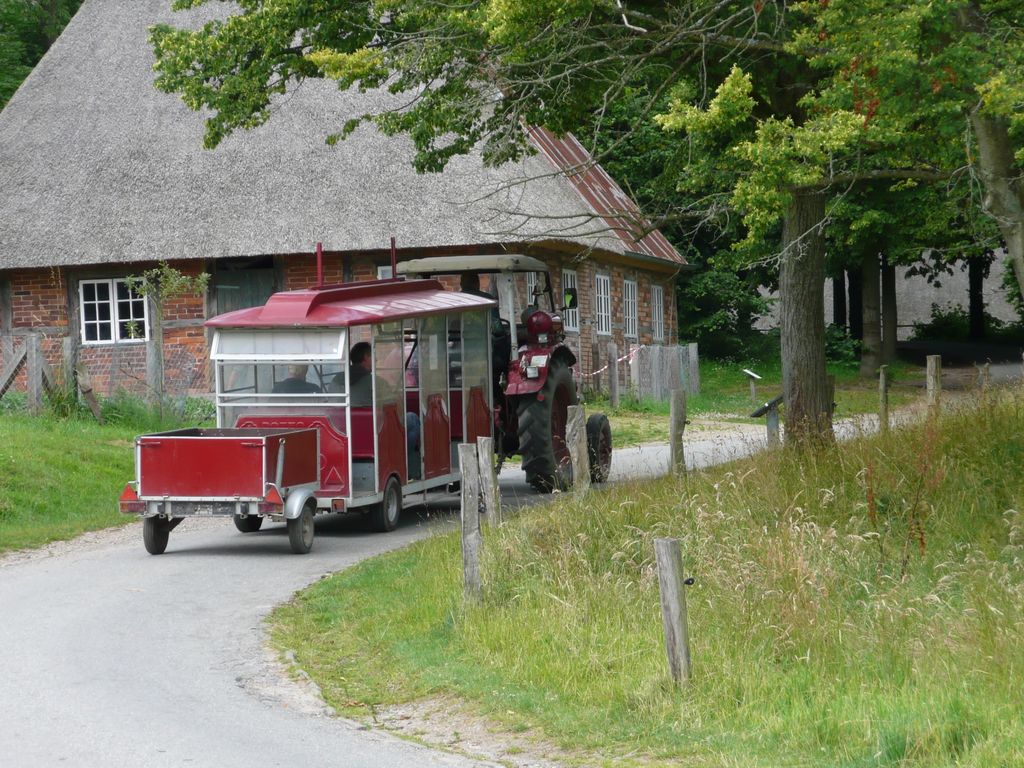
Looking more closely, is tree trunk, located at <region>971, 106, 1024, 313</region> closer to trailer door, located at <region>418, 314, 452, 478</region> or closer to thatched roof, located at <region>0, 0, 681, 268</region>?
trailer door, located at <region>418, 314, 452, 478</region>

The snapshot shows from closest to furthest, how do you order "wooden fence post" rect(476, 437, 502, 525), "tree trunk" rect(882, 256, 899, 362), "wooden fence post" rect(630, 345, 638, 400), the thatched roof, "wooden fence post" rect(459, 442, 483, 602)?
"wooden fence post" rect(459, 442, 483, 602) < "wooden fence post" rect(476, 437, 502, 525) < the thatched roof < "wooden fence post" rect(630, 345, 638, 400) < "tree trunk" rect(882, 256, 899, 362)

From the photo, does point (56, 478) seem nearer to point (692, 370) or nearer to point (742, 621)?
point (742, 621)

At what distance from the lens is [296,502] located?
1305 cm

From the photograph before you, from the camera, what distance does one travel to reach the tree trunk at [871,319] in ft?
124

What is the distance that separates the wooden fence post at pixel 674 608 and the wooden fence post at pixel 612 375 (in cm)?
2271

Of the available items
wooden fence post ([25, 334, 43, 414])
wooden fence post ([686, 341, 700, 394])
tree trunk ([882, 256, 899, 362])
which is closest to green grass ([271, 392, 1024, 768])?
wooden fence post ([25, 334, 43, 414])

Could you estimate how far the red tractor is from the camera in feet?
53.6

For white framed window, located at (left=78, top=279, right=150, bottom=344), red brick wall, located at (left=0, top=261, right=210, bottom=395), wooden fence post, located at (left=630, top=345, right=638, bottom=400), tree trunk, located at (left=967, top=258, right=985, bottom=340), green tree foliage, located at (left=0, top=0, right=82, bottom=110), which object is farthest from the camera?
tree trunk, located at (left=967, top=258, right=985, bottom=340)

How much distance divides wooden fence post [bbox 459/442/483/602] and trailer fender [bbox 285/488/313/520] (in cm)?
333

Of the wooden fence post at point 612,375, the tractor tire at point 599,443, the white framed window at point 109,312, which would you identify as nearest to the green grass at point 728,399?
the wooden fence post at point 612,375

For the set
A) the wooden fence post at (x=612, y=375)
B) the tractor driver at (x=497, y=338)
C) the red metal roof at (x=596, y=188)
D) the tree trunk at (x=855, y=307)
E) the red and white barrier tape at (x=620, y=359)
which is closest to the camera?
the tractor driver at (x=497, y=338)

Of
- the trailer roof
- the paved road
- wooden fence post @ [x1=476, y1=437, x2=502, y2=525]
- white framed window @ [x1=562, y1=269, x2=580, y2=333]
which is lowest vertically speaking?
the paved road

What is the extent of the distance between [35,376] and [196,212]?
775cm

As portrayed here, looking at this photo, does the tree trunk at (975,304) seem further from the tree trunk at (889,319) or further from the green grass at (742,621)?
the green grass at (742,621)
